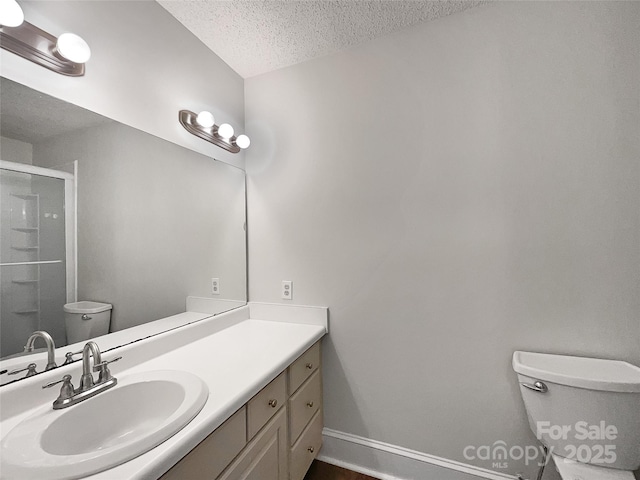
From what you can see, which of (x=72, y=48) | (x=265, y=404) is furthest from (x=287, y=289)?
(x=72, y=48)

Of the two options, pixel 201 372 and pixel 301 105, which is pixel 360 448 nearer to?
pixel 201 372

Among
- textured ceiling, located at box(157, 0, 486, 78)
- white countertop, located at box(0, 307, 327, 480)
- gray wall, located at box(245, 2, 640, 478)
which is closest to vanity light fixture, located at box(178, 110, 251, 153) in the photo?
gray wall, located at box(245, 2, 640, 478)

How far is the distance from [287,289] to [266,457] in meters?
0.89

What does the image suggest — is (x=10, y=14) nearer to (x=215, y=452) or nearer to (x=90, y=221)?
(x=90, y=221)

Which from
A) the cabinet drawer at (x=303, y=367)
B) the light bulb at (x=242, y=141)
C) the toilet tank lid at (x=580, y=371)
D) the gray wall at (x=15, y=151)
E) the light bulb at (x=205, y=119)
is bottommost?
the cabinet drawer at (x=303, y=367)

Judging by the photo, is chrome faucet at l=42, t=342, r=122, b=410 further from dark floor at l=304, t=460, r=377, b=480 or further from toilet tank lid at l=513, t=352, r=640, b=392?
toilet tank lid at l=513, t=352, r=640, b=392

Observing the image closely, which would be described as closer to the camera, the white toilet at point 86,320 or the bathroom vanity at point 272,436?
the bathroom vanity at point 272,436

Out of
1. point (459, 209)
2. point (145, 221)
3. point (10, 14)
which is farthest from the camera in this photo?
point (459, 209)

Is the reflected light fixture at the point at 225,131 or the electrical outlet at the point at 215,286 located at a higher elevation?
the reflected light fixture at the point at 225,131

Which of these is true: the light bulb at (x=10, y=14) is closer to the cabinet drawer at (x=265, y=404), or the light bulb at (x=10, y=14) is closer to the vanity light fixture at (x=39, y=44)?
the vanity light fixture at (x=39, y=44)

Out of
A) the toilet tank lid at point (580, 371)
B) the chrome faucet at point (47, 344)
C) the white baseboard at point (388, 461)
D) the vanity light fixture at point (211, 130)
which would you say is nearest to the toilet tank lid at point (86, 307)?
the chrome faucet at point (47, 344)

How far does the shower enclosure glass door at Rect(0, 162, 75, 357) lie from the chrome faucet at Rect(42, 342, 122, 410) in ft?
0.51

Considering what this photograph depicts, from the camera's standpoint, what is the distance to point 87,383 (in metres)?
0.91

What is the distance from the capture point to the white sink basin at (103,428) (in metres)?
0.61
